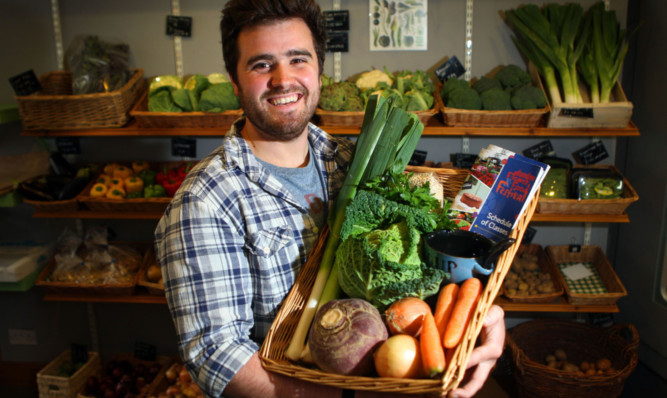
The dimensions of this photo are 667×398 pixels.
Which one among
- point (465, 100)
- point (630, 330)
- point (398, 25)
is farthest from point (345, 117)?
point (630, 330)

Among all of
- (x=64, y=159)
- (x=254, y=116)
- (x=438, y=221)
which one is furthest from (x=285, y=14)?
(x=64, y=159)

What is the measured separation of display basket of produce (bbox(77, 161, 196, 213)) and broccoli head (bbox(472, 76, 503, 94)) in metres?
1.69

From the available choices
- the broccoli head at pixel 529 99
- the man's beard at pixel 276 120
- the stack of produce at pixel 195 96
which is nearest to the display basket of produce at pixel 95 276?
the stack of produce at pixel 195 96

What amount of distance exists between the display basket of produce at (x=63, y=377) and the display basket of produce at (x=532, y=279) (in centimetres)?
260

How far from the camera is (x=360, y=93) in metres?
2.47

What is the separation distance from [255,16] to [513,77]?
160 centimetres

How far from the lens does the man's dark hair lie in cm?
136

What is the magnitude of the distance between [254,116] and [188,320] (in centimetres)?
63

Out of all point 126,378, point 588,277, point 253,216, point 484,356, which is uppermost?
point 253,216

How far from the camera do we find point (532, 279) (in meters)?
2.63

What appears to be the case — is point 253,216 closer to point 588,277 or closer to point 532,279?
point 532,279

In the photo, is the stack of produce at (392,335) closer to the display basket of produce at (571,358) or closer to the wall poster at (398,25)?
the display basket of produce at (571,358)

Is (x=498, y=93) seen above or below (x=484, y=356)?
above

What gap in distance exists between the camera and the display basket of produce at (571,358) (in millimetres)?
2320
